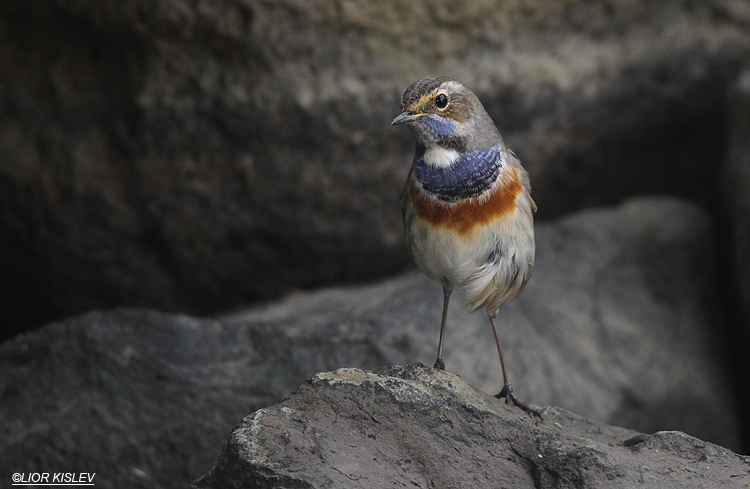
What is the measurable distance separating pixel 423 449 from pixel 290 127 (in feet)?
9.67

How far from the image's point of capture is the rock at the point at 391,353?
14.1ft

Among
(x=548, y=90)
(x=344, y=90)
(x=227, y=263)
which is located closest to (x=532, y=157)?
(x=548, y=90)

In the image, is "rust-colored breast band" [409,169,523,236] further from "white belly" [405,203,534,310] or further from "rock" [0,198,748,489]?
"rock" [0,198,748,489]

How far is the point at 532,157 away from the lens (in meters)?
6.18

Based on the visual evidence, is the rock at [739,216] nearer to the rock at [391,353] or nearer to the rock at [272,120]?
the rock at [391,353]

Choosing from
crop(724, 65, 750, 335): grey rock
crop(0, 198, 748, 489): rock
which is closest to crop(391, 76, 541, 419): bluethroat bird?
crop(0, 198, 748, 489): rock

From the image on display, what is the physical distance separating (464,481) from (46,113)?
419 centimetres

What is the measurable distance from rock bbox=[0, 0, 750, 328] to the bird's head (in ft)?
6.30

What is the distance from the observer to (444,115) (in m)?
3.55

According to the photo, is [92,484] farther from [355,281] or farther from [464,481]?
[355,281]

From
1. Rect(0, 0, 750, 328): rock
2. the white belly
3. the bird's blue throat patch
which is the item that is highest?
Rect(0, 0, 750, 328): rock

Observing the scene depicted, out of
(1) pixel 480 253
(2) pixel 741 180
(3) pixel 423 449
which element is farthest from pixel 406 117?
(2) pixel 741 180

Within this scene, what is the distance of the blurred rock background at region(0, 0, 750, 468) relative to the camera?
5312mm

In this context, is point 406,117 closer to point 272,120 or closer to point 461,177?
point 461,177
